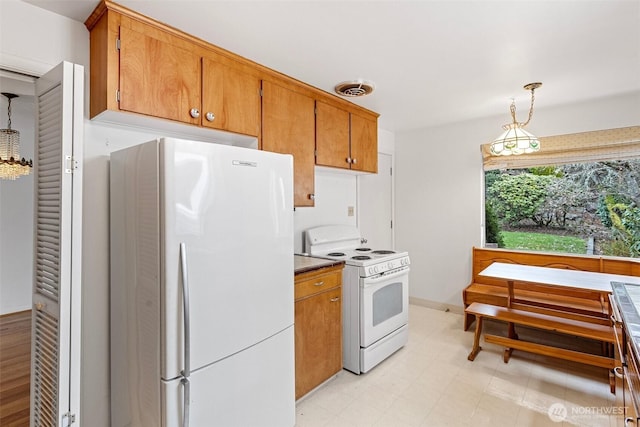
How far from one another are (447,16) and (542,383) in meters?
2.63

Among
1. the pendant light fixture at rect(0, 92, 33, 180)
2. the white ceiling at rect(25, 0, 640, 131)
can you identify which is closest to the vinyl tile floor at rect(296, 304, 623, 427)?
the white ceiling at rect(25, 0, 640, 131)

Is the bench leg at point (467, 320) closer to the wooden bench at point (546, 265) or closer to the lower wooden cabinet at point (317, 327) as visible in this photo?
the wooden bench at point (546, 265)

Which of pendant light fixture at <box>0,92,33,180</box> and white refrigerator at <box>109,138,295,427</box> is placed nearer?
white refrigerator at <box>109,138,295,427</box>

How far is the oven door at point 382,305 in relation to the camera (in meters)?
2.50

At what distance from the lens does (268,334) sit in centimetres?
174

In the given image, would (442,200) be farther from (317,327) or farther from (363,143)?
(317,327)

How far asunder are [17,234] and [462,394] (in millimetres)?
5398

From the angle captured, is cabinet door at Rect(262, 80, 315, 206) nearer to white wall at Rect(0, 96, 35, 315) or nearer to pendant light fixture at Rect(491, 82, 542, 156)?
pendant light fixture at Rect(491, 82, 542, 156)

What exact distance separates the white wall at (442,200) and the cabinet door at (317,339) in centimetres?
216

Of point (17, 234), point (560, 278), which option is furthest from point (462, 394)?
point (17, 234)

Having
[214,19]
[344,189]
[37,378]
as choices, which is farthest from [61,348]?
[344,189]

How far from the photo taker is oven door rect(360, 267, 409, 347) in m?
A: 2.50

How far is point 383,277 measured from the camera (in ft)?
8.65

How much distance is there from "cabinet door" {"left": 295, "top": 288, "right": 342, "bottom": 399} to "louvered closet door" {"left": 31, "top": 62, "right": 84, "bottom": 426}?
47.9 inches
